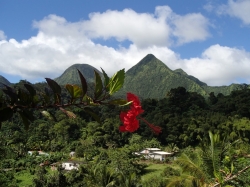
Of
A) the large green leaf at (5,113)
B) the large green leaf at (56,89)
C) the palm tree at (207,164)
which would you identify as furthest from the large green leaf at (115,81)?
the palm tree at (207,164)

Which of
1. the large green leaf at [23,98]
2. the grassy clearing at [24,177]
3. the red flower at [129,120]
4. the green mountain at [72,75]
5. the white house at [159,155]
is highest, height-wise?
the green mountain at [72,75]

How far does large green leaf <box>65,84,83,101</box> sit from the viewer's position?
60 cm

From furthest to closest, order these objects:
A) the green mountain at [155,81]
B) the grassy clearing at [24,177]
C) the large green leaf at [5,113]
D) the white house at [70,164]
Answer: the green mountain at [155,81] < the white house at [70,164] < the grassy clearing at [24,177] < the large green leaf at [5,113]

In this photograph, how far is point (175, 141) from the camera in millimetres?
22859

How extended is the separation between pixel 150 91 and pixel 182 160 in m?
65.4

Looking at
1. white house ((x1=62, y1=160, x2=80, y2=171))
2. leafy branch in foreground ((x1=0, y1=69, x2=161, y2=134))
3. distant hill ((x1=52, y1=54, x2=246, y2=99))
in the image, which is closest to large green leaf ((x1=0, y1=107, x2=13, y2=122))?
leafy branch in foreground ((x1=0, y1=69, x2=161, y2=134))

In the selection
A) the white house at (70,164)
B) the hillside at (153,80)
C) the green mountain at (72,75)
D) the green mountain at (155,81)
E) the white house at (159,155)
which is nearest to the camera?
the white house at (70,164)

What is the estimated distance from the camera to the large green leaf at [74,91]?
60cm

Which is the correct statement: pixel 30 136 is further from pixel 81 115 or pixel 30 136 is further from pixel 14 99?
pixel 14 99

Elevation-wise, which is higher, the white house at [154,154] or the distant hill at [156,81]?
the distant hill at [156,81]

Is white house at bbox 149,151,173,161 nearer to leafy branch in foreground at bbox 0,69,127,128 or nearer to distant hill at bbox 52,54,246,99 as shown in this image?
leafy branch in foreground at bbox 0,69,127,128

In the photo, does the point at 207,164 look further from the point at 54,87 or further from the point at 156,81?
the point at 156,81

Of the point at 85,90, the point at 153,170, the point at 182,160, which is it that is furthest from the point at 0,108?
the point at 153,170

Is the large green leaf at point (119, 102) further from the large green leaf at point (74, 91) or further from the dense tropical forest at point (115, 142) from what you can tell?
the dense tropical forest at point (115, 142)
